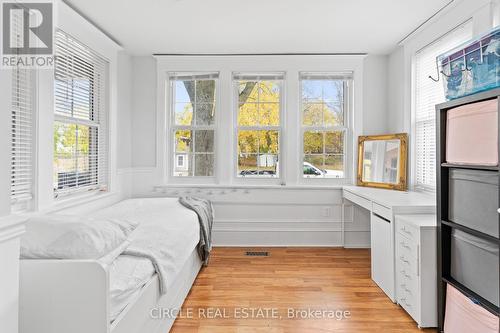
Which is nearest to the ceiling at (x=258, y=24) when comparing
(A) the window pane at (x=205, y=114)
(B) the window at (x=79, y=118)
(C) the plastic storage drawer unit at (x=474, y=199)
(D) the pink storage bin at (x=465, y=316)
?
(B) the window at (x=79, y=118)

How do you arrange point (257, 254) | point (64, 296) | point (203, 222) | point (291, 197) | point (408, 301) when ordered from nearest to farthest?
point (64, 296)
point (408, 301)
point (203, 222)
point (257, 254)
point (291, 197)

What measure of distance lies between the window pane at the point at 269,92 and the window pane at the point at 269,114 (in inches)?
2.7

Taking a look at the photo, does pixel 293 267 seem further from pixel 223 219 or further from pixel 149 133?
pixel 149 133

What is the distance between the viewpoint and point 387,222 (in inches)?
103

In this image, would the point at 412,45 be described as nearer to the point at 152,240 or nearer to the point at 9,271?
the point at 152,240

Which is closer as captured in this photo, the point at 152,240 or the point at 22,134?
the point at 152,240

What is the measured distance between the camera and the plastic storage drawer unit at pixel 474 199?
166cm

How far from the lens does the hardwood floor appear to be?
2182 millimetres

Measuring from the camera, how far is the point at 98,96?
349 centimetres

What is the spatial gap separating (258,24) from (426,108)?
1999 mm

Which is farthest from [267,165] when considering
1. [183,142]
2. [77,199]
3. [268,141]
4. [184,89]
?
[77,199]

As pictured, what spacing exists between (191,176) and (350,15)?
2.70 m

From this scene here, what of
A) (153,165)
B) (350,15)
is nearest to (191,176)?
(153,165)

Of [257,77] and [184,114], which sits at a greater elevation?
[257,77]
